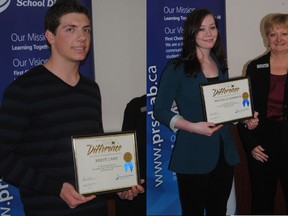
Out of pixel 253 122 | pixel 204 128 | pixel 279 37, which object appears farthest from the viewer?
pixel 279 37

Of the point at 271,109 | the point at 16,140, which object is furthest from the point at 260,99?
the point at 16,140

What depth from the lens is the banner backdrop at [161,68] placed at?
3246 mm

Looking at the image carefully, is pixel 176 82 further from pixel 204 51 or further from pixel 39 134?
pixel 39 134

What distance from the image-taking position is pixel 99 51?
3604 mm

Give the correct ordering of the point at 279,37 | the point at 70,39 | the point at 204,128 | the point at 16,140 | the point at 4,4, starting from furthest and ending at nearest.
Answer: the point at 279,37
the point at 4,4
the point at 204,128
the point at 70,39
the point at 16,140

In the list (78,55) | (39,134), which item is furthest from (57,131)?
(78,55)

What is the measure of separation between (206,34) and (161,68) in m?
0.84

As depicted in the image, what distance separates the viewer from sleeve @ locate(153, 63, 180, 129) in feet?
8.37

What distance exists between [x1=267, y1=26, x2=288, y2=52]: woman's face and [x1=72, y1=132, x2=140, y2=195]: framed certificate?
1.48 m

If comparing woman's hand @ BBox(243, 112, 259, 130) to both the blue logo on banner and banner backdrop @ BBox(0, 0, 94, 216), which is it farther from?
the blue logo on banner

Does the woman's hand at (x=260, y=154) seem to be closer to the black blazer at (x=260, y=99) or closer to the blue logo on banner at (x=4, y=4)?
the black blazer at (x=260, y=99)

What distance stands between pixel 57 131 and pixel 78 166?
0.20 m

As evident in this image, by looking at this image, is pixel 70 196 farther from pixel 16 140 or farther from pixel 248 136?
pixel 248 136

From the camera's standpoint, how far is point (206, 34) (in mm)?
2555
